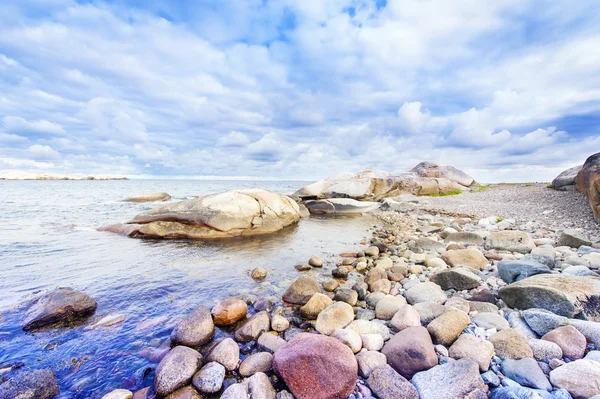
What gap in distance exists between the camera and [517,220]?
42.5 feet

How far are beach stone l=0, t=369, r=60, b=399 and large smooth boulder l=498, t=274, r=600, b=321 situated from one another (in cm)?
677

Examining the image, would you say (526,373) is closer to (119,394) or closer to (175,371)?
(175,371)

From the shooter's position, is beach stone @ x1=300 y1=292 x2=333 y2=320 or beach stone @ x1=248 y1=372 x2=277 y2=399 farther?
beach stone @ x1=300 y1=292 x2=333 y2=320

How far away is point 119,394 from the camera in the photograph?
3.16 meters

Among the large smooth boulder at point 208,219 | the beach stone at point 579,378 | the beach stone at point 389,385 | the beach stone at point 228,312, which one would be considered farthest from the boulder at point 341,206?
the beach stone at point 579,378

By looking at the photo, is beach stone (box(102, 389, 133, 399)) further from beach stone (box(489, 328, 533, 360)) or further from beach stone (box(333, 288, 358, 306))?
beach stone (box(489, 328, 533, 360))

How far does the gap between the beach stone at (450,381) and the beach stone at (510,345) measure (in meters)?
0.61

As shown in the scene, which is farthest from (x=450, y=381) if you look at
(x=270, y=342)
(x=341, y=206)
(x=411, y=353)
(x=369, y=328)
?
(x=341, y=206)

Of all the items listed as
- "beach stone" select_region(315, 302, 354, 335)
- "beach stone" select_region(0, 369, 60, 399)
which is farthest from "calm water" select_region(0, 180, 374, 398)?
"beach stone" select_region(315, 302, 354, 335)

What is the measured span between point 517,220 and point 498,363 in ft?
42.0

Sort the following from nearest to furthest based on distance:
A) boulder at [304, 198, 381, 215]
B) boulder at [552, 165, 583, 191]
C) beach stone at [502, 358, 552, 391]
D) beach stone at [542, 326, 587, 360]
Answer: beach stone at [502, 358, 552, 391]
beach stone at [542, 326, 587, 360]
boulder at [552, 165, 583, 191]
boulder at [304, 198, 381, 215]

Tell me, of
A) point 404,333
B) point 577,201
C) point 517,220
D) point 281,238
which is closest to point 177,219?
point 281,238

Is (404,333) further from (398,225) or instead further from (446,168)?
(446,168)

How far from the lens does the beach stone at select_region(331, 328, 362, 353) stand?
380 cm
